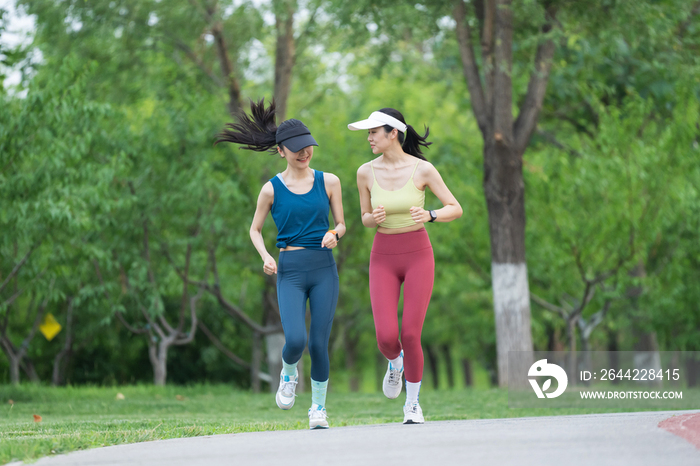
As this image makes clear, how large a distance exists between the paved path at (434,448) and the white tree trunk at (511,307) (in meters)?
7.91

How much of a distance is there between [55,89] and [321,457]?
874 centimetres

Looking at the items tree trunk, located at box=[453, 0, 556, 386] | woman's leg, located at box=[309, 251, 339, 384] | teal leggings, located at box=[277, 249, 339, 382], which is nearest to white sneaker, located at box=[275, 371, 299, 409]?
teal leggings, located at box=[277, 249, 339, 382]

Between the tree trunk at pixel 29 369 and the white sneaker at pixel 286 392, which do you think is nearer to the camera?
the white sneaker at pixel 286 392

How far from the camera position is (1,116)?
1073 cm

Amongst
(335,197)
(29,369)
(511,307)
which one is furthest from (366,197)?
(29,369)

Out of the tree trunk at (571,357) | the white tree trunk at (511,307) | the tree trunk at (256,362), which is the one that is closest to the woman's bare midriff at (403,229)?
the white tree trunk at (511,307)

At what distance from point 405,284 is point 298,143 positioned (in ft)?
4.45

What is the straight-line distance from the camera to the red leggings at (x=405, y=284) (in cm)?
598

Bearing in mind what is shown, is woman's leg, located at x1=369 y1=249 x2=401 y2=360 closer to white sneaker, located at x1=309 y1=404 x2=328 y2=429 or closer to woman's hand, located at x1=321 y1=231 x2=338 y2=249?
woman's hand, located at x1=321 y1=231 x2=338 y2=249

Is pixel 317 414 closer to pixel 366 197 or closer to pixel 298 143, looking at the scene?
pixel 366 197

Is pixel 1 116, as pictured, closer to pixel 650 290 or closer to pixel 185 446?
pixel 185 446

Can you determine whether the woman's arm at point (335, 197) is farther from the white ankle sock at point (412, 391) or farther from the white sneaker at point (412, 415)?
the white sneaker at point (412, 415)

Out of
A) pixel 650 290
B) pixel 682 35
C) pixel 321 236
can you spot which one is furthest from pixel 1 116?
pixel 650 290

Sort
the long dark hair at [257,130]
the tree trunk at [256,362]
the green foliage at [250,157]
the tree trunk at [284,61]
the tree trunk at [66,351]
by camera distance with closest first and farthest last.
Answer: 1. the long dark hair at [257,130]
2. the green foliage at [250,157]
3. the tree trunk at [284,61]
4. the tree trunk at [66,351]
5. the tree trunk at [256,362]
